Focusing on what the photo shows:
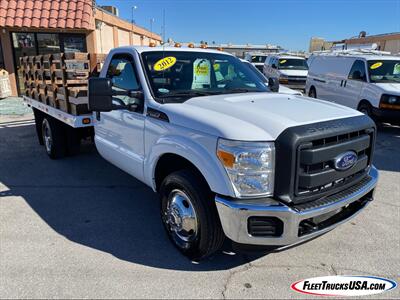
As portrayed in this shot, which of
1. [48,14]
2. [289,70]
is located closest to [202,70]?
[48,14]

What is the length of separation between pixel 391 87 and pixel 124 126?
7.58m

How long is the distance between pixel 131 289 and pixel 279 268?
4.42ft

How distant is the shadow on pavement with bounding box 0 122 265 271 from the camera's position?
3.41 meters

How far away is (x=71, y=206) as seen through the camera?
4508 mm

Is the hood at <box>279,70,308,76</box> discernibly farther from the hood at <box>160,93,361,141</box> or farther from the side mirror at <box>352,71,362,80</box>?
the hood at <box>160,93,361,141</box>

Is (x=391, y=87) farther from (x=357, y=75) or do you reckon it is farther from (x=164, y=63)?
(x=164, y=63)

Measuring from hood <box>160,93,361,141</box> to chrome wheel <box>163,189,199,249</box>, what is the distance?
708mm

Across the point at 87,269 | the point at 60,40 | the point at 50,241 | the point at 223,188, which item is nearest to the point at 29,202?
the point at 50,241

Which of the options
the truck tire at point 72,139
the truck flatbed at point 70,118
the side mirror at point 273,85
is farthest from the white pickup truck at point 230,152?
the truck tire at point 72,139

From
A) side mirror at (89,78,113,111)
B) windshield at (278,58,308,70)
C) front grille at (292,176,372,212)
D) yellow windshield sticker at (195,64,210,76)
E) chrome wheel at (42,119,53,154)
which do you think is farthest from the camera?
windshield at (278,58,308,70)

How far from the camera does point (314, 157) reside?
2674 millimetres

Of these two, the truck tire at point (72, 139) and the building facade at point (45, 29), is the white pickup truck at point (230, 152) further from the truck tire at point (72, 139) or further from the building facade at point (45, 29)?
the building facade at point (45, 29)

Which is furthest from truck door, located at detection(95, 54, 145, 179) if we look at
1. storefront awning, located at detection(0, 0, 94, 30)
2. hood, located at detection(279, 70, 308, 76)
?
hood, located at detection(279, 70, 308, 76)

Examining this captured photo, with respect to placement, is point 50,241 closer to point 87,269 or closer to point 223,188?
point 87,269
